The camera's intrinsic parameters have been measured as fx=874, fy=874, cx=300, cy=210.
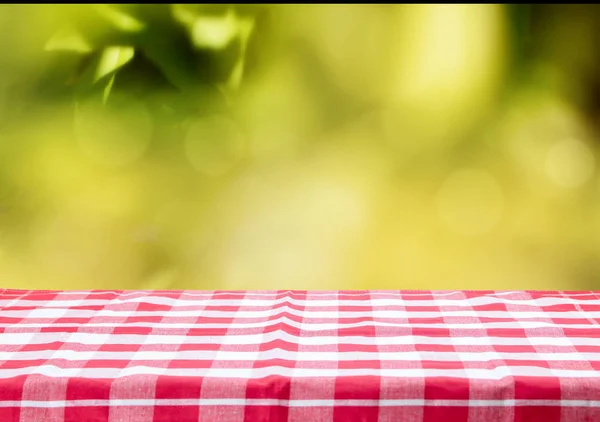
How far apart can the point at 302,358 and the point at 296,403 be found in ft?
0.54

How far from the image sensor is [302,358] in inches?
75.5

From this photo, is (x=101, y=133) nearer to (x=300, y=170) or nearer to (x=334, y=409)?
(x=300, y=170)

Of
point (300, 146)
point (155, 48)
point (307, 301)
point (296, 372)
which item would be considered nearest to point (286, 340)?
point (296, 372)

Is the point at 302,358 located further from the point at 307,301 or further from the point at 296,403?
the point at 307,301

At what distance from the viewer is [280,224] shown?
274 centimetres

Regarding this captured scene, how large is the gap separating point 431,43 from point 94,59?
103cm

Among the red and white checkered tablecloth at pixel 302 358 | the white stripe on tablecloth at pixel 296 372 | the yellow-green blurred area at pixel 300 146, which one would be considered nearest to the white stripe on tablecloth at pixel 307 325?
the red and white checkered tablecloth at pixel 302 358

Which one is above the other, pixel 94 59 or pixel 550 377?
pixel 94 59

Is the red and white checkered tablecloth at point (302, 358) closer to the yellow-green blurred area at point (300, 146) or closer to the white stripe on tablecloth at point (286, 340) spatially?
the white stripe on tablecloth at point (286, 340)

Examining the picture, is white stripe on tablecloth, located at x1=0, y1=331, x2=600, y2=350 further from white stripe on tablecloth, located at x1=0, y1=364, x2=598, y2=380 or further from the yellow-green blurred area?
the yellow-green blurred area

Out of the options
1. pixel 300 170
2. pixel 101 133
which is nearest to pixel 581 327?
pixel 300 170

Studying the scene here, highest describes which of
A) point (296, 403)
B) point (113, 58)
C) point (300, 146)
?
point (113, 58)

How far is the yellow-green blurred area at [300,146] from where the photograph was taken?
2654mm

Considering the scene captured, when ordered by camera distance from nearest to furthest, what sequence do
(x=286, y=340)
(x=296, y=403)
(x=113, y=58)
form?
(x=296, y=403) → (x=286, y=340) → (x=113, y=58)
